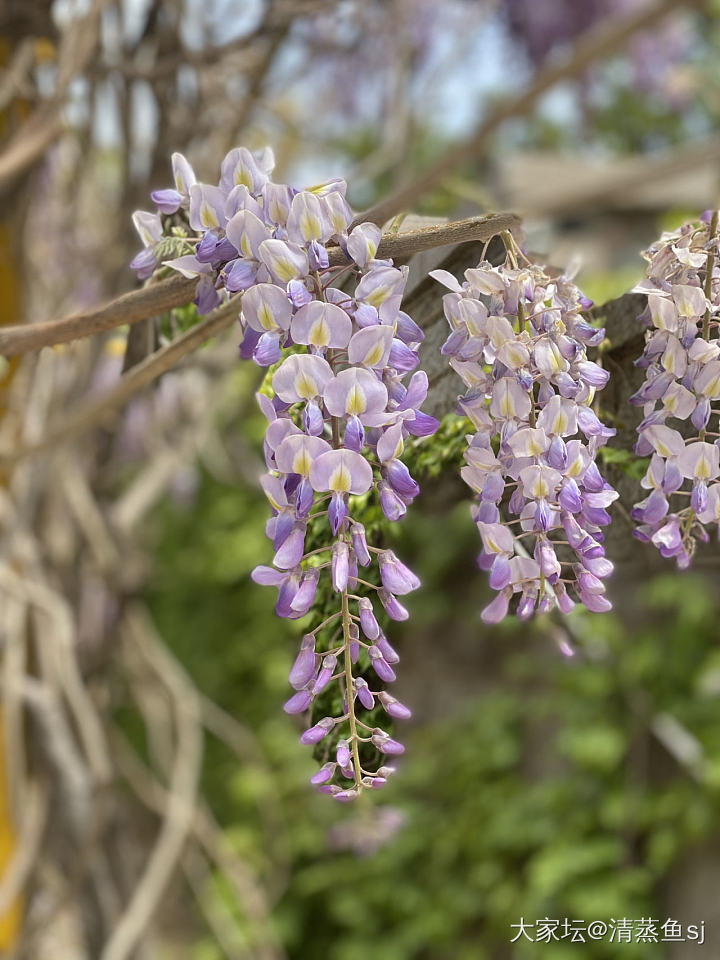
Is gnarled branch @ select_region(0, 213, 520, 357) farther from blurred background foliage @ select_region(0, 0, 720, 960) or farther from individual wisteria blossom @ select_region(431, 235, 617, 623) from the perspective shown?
blurred background foliage @ select_region(0, 0, 720, 960)

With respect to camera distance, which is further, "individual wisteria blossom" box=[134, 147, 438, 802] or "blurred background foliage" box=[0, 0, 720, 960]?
"blurred background foliage" box=[0, 0, 720, 960]

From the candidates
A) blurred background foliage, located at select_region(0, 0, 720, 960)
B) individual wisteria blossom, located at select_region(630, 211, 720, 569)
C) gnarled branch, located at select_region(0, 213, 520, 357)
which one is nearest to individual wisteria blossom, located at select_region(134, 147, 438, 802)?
gnarled branch, located at select_region(0, 213, 520, 357)

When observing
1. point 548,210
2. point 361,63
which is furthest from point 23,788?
point 361,63

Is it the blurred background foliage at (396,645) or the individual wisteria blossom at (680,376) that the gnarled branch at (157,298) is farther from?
the blurred background foliage at (396,645)

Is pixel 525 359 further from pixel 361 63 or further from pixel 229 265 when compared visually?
pixel 361 63

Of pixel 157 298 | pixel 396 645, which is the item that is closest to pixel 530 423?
pixel 157 298

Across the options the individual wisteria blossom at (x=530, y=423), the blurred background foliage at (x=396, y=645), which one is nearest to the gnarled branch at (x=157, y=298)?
the individual wisteria blossom at (x=530, y=423)

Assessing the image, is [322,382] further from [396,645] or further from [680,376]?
[396,645]
